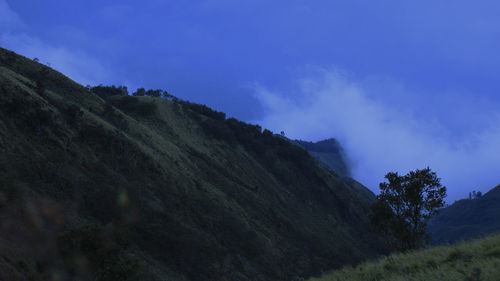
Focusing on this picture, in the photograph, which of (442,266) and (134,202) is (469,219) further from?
(442,266)

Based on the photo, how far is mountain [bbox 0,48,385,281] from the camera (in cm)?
1596

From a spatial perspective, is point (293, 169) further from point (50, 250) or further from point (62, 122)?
point (50, 250)

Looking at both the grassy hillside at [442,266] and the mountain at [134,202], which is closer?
the grassy hillside at [442,266]

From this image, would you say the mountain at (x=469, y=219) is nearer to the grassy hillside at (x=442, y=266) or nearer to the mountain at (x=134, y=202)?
the mountain at (x=134, y=202)

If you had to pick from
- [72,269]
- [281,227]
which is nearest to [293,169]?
[281,227]

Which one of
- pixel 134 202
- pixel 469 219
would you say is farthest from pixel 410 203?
pixel 469 219

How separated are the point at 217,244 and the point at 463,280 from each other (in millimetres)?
28140

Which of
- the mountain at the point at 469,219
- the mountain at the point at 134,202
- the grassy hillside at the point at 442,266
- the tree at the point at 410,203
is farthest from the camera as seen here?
the mountain at the point at 469,219

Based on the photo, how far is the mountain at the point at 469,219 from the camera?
113938 millimetres

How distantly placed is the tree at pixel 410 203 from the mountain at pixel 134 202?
9.12 m

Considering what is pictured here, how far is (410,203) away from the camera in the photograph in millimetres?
25250

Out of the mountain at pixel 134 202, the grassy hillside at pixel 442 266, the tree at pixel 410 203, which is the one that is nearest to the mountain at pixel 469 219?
the mountain at pixel 134 202

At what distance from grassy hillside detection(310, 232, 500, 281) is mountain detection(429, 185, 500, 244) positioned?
114613 millimetres

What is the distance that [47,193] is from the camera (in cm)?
2236
